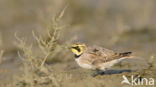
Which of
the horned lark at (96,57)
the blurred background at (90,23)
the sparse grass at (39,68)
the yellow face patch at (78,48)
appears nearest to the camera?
the sparse grass at (39,68)

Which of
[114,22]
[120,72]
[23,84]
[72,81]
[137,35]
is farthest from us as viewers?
[114,22]

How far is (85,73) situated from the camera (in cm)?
788

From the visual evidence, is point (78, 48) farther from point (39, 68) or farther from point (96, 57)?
point (39, 68)

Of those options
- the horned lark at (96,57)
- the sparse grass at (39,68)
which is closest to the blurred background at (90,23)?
the sparse grass at (39,68)

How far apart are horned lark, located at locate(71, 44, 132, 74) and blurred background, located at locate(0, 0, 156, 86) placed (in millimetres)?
1966

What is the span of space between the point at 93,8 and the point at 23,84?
8.14 meters

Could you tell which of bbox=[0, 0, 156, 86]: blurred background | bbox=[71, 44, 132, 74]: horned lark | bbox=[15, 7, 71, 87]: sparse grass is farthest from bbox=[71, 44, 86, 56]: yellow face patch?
bbox=[0, 0, 156, 86]: blurred background

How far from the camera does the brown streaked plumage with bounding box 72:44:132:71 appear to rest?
23.4ft

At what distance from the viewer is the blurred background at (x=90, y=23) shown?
1058 cm

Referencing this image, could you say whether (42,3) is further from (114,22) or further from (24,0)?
(114,22)

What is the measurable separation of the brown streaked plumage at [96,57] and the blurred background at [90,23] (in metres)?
1.97

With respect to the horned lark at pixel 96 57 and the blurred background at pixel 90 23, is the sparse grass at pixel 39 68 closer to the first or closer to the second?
the horned lark at pixel 96 57

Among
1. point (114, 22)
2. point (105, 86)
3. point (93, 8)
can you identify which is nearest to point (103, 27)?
point (114, 22)

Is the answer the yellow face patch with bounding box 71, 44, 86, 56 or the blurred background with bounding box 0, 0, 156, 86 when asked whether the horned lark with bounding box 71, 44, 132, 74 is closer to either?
the yellow face patch with bounding box 71, 44, 86, 56
